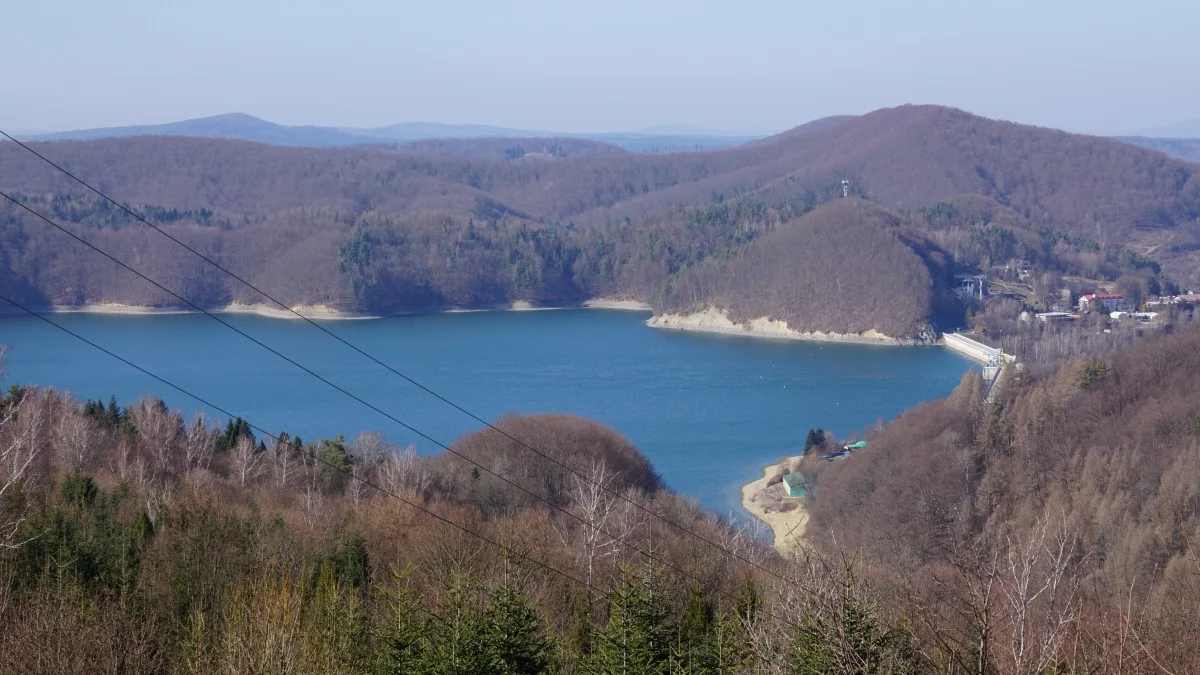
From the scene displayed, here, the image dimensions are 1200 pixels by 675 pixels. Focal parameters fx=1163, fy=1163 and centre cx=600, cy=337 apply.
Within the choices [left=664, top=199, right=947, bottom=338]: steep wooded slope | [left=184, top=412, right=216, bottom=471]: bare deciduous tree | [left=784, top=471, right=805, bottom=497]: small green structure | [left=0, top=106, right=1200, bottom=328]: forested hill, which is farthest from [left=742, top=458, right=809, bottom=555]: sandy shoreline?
[left=0, top=106, right=1200, bottom=328]: forested hill

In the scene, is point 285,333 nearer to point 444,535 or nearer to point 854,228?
point 854,228

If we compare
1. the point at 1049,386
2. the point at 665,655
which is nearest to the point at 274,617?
the point at 665,655

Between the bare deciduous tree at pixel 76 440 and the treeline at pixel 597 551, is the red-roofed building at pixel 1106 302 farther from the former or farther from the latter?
the bare deciduous tree at pixel 76 440

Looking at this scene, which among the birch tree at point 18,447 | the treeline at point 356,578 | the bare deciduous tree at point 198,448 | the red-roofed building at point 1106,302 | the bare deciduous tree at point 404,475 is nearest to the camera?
the treeline at point 356,578

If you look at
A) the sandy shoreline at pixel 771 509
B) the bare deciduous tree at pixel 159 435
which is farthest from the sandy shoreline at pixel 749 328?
the bare deciduous tree at pixel 159 435

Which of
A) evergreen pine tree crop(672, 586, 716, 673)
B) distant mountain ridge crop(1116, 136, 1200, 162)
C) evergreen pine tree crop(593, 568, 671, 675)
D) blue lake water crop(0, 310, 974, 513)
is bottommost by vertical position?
blue lake water crop(0, 310, 974, 513)

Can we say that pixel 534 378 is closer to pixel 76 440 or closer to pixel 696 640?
pixel 76 440

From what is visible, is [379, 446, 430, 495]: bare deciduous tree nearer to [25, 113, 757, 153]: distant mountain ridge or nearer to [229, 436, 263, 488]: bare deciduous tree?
Result: [229, 436, 263, 488]: bare deciduous tree
